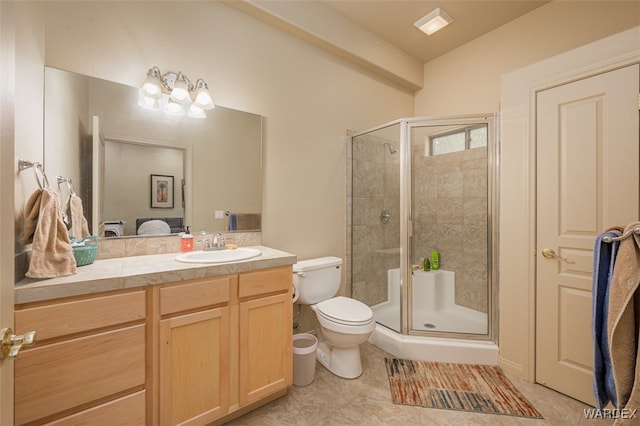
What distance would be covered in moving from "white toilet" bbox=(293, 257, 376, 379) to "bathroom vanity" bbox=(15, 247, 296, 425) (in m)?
0.38

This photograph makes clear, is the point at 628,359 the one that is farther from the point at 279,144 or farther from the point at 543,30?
the point at 543,30

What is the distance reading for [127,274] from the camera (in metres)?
1.22

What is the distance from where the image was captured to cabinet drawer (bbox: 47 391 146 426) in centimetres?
111

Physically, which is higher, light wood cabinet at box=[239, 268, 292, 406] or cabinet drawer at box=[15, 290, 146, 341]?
cabinet drawer at box=[15, 290, 146, 341]

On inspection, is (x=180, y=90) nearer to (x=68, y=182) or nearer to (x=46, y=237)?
(x=68, y=182)

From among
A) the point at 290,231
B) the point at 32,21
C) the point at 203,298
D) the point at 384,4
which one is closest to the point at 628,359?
the point at 203,298

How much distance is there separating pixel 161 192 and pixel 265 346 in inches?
45.9

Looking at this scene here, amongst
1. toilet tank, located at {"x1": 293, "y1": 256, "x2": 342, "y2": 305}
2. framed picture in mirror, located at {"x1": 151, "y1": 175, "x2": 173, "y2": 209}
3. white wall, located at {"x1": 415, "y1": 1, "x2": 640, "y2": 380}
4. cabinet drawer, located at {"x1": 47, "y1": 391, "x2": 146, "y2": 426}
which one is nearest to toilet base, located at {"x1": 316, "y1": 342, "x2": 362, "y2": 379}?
toilet tank, located at {"x1": 293, "y1": 256, "x2": 342, "y2": 305}

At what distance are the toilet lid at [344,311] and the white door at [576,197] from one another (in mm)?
1172

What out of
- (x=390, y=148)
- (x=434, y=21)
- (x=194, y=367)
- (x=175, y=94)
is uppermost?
(x=434, y=21)

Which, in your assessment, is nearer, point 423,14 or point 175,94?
point 175,94

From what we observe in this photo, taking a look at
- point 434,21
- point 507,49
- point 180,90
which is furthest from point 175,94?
point 507,49

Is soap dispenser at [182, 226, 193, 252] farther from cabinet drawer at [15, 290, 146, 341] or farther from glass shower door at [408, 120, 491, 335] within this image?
glass shower door at [408, 120, 491, 335]

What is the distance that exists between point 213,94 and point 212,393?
1.87m
